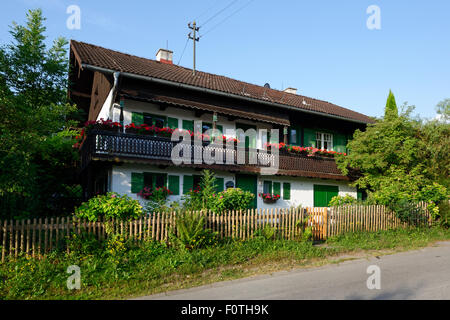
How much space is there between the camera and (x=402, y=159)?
50.2ft

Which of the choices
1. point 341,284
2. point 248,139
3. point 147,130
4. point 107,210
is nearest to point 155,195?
point 147,130

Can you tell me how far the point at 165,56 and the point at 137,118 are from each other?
8277 millimetres

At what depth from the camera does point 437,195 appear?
46.6 ft

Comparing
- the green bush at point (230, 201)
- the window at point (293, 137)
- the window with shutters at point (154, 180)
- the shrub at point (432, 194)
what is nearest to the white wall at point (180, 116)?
the window at point (293, 137)

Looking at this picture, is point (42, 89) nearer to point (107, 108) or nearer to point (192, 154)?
point (107, 108)

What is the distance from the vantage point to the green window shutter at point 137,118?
45.2ft

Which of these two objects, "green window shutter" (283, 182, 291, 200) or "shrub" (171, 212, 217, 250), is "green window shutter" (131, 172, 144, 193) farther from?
"green window shutter" (283, 182, 291, 200)

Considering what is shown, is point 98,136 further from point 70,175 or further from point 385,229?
point 385,229

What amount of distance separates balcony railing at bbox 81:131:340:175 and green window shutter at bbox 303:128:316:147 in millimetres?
1655

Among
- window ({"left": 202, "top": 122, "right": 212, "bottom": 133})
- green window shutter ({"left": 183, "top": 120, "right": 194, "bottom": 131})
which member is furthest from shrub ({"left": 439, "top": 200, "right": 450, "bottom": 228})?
green window shutter ({"left": 183, "top": 120, "right": 194, "bottom": 131})

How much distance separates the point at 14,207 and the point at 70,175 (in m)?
7.22

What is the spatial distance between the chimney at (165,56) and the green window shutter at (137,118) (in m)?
7.71

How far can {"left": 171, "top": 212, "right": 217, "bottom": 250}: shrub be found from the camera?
28.9ft
